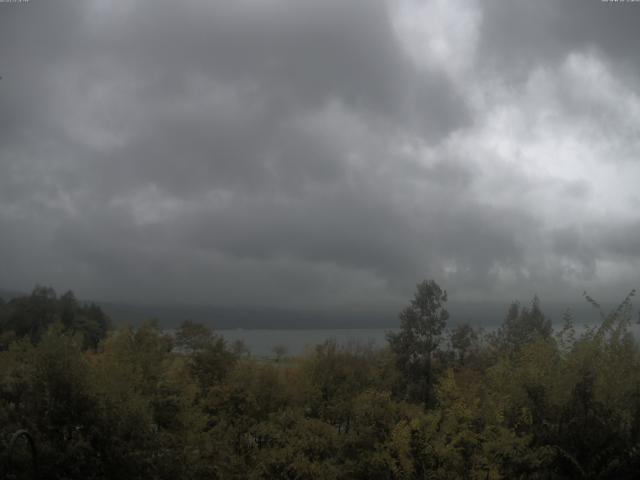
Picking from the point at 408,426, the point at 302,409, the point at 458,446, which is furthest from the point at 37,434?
the point at 302,409

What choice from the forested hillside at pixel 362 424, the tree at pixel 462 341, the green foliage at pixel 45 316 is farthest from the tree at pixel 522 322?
the green foliage at pixel 45 316

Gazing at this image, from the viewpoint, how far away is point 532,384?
20812mm

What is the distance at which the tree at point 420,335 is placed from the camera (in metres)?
62.1

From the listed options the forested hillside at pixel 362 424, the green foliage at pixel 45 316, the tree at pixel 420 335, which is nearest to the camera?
the forested hillside at pixel 362 424

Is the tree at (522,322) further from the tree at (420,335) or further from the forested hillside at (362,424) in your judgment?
the forested hillside at (362,424)

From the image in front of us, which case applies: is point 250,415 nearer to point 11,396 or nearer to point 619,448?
point 11,396

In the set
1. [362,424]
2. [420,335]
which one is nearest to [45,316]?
[420,335]

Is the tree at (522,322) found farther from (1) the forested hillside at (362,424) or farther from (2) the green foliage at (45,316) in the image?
(2) the green foliage at (45,316)

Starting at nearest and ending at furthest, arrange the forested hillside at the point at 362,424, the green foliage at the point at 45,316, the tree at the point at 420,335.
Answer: the forested hillside at the point at 362,424 → the tree at the point at 420,335 → the green foliage at the point at 45,316

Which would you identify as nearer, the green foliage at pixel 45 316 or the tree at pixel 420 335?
the tree at pixel 420 335

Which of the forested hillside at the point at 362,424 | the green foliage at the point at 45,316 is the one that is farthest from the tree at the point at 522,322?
the green foliage at the point at 45,316

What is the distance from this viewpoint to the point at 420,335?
64.8 m

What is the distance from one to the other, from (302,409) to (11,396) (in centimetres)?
2080

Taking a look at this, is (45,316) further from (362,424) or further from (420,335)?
(362,424)
